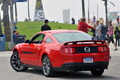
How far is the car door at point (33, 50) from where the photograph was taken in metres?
14.4

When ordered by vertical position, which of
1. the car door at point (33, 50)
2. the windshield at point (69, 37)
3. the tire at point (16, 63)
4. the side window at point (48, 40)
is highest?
the windshield at point (69, 37)

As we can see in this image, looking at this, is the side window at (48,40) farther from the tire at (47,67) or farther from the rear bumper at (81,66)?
the rear bumper at (81,66)

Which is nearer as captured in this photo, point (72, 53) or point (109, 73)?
point (72, 53)

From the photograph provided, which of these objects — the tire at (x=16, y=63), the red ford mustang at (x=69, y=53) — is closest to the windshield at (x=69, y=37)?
the red ford mustang at (x=69, y=53)

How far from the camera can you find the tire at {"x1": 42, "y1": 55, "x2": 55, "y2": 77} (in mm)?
13401

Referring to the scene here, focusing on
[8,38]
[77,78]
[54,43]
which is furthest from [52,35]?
[8,38]

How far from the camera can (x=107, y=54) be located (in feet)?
43.8

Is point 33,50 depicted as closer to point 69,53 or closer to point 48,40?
point 48,40

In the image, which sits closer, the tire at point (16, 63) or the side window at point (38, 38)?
the side window at point (38, 38)

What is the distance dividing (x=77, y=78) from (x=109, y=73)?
5.39 feet

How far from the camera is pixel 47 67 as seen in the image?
13.6 meters

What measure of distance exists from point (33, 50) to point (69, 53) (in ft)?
6.33

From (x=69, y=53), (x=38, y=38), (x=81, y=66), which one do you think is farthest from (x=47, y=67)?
(x=38, y=38)

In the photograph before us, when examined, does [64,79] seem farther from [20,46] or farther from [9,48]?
[9,48]
